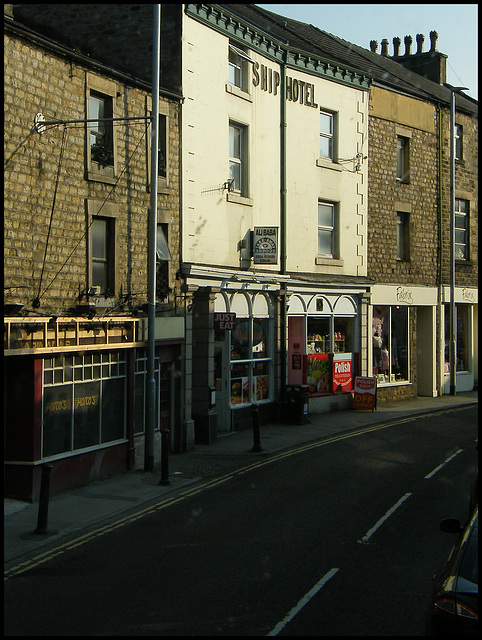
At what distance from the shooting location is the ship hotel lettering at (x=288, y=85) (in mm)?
24125

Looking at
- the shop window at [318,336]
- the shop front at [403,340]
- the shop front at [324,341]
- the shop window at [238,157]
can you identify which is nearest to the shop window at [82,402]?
the shop window at [238,157]

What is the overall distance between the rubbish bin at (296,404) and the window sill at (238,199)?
250 inches

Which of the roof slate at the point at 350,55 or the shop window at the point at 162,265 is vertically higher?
the roof slate at the point at 350,55

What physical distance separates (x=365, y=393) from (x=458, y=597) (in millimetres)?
22405

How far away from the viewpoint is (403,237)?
32.2 meters

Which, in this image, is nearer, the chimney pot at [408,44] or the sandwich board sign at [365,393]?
the sandwich board sign at [365,393]

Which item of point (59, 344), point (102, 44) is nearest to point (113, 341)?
point (59, 344)

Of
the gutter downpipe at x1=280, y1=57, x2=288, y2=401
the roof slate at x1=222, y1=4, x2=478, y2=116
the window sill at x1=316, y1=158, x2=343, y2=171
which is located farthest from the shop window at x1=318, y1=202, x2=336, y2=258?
the roof slate at x1=222, y1=4, x2=478, y2=116

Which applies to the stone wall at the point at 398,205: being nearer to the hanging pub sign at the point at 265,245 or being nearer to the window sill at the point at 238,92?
the hanging pub sign at the point at 265,245

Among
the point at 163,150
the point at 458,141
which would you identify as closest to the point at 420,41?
the point at 458,141

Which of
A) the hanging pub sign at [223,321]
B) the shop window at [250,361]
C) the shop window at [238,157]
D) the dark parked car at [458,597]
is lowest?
the dark parked car at [458,597]

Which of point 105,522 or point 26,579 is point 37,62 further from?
point 26,579

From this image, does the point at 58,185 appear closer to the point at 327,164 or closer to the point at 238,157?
the point at 238,157

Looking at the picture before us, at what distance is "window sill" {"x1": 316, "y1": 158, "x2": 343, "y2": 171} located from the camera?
27.1 meters
